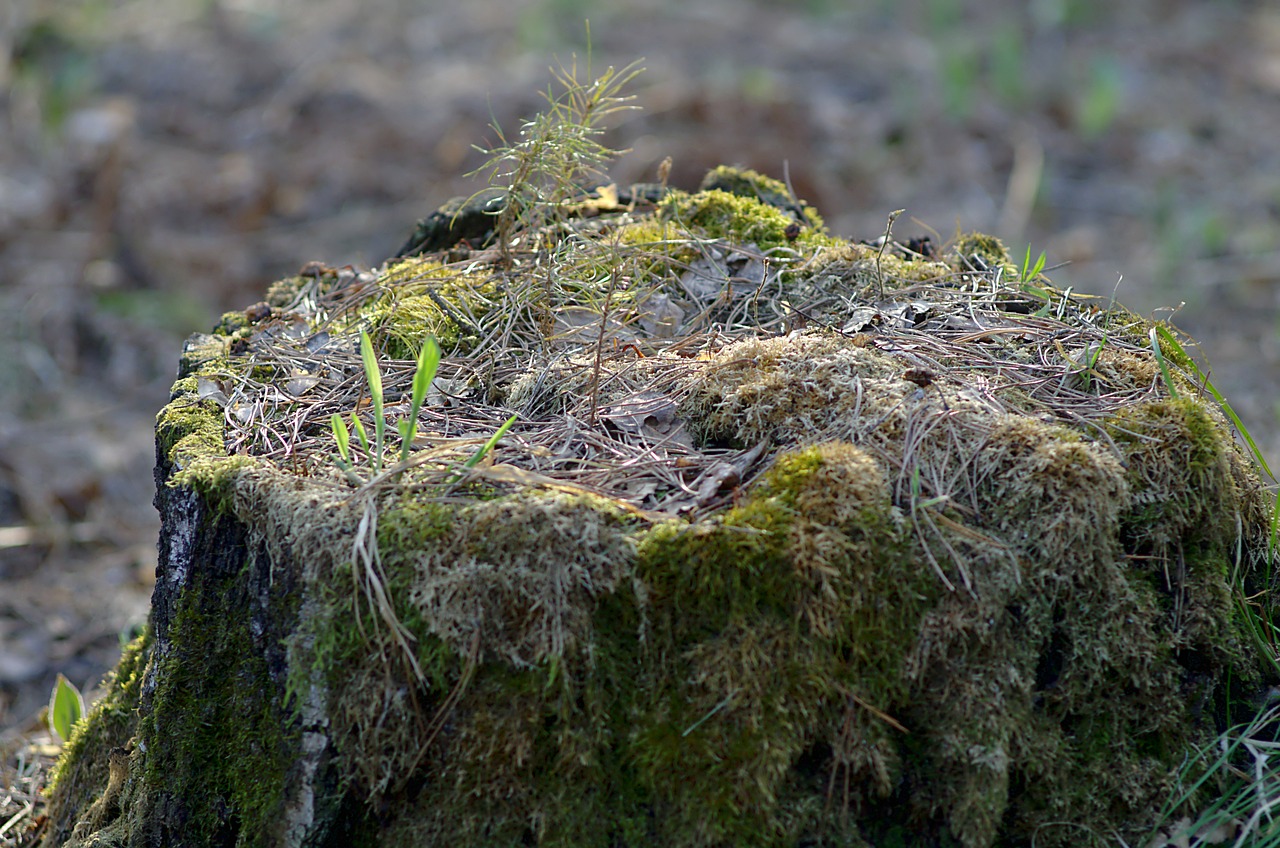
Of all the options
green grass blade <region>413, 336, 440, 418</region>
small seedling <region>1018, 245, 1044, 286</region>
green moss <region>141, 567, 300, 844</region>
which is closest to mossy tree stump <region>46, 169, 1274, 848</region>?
green moss <region>141, 567, 300, 844</region>

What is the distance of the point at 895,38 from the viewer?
34.2 feet

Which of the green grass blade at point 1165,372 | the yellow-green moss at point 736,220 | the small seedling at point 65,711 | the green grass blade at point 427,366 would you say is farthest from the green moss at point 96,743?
the green grass blade at point 1165,372

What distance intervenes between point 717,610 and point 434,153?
7093 mm

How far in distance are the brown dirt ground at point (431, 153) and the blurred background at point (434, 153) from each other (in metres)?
0.03

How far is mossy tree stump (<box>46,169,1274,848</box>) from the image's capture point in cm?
176

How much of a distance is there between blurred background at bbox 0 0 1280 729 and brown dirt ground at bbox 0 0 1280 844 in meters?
0.03

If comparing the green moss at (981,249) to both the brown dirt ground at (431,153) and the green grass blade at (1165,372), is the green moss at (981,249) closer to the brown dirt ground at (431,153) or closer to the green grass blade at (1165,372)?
the green grass blade at (1165,372)

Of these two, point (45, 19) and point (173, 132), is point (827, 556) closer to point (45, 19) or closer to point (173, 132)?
point (173, 132)

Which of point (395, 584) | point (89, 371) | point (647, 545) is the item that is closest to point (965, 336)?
point (647, 545)

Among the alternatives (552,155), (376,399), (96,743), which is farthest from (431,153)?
(376,399)

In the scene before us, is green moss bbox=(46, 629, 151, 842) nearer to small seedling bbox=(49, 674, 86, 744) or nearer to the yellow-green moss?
small seedling bbox=(49, 674, 86, 744)

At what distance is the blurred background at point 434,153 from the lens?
5270 mm

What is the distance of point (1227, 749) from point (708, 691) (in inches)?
42.4

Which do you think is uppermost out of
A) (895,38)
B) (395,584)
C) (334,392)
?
(895,38)
